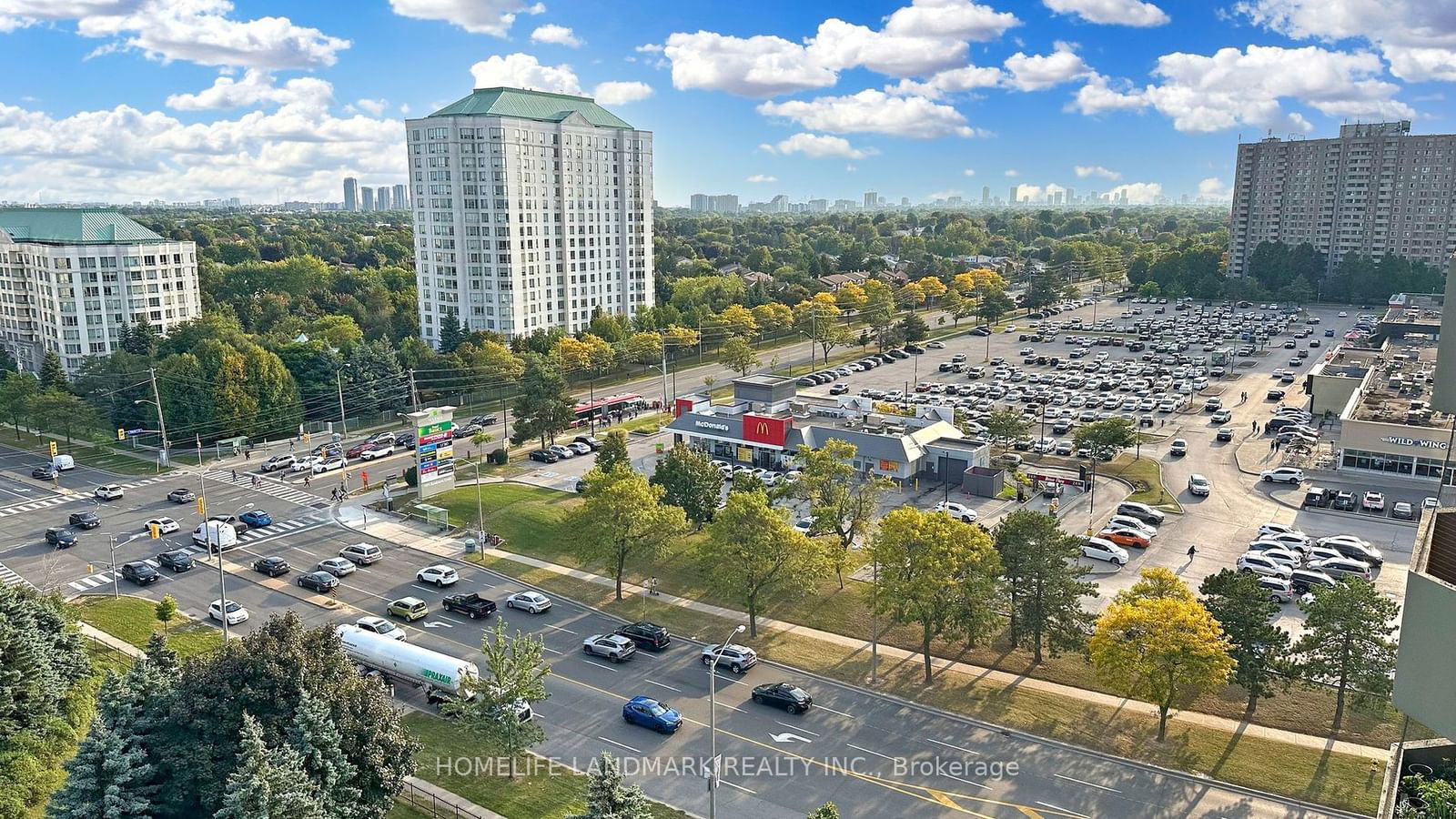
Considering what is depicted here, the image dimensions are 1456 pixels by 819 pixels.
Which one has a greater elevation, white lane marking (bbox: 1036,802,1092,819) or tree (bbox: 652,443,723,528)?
tree (bbox: 652,443,723,528)

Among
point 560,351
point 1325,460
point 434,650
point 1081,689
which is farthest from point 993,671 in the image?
point 560,351

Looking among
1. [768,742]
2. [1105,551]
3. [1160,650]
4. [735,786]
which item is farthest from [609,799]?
[1105,551]

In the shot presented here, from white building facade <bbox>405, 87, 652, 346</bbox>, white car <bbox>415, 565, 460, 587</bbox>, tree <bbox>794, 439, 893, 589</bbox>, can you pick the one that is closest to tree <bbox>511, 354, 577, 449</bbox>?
white car <bbox>415, 565, 460, 587</bbox>

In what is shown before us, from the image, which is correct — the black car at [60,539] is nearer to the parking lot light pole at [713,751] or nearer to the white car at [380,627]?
the white car at [380,627]

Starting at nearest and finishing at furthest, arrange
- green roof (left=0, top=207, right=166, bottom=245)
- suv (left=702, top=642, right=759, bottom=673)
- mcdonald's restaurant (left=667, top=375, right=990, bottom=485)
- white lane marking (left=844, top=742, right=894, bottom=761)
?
white lane marking (left=844, top=742, right=894, bottom=761) < suv (left=702, top=642, right=759, bottom=673) < mcdonald's restaurant (left=667, top=375, right=990, bottom=485) < green roof (left=0, top=207, right=166, bottom=245)

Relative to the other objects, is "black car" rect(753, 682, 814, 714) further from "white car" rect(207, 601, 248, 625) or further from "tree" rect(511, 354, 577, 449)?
"tree" rect(511, 354, 577, 449)

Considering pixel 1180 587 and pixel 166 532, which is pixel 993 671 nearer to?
pixel 1180 587

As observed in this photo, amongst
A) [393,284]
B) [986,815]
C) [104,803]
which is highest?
[393,284]

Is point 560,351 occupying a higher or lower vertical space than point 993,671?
higher
